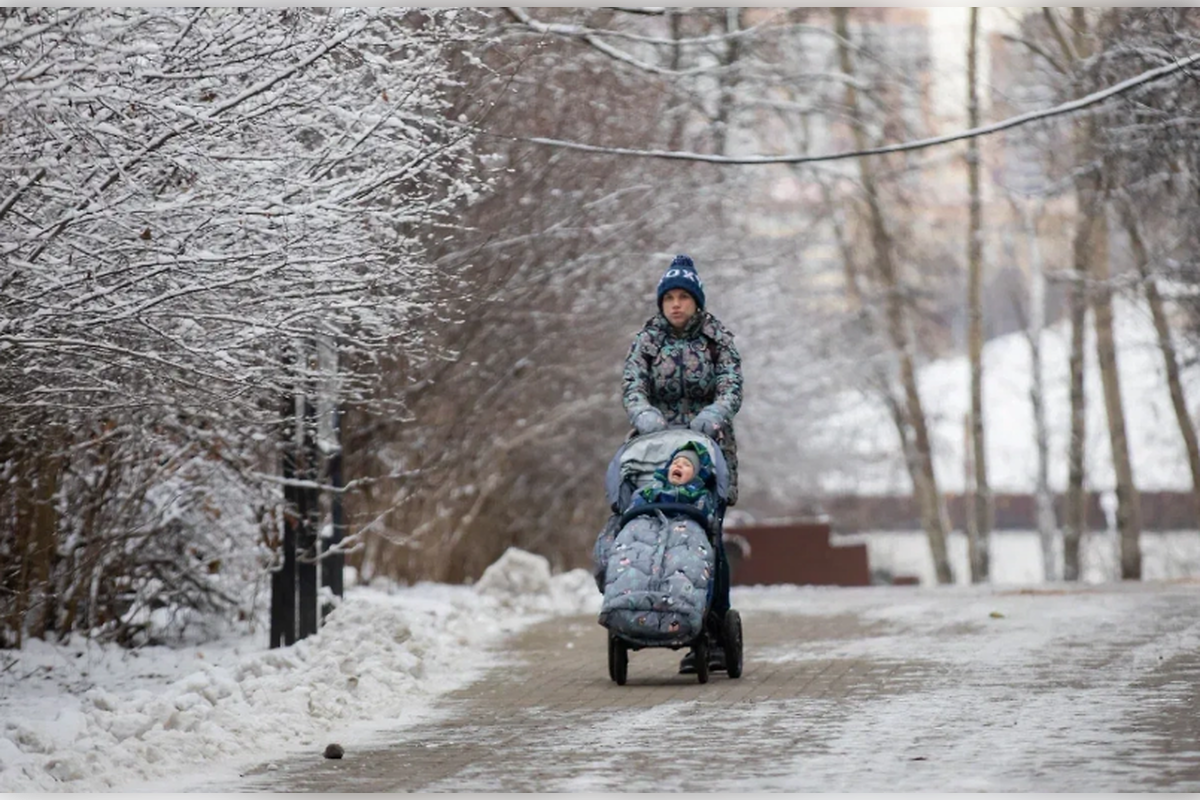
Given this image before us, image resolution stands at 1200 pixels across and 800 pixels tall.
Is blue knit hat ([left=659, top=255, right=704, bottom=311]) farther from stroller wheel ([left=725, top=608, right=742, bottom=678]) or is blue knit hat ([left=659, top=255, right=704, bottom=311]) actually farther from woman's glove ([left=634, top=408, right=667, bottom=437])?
stroller wheel ([left=725, top=608, right=742, bottom=678])

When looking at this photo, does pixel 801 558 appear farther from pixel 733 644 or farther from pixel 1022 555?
pixel 1022 555

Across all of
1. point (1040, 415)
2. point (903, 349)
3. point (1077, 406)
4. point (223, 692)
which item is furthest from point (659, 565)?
point (1040, 415)

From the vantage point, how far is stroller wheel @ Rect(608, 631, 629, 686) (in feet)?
35.2

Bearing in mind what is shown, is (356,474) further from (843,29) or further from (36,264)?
(843,29)

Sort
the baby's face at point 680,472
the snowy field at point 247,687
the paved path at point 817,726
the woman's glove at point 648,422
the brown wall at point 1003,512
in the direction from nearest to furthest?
the paved path at point 817,726, the snowy field at point 247,687, the baby's face at point 680,472, the woman's glove at point 648,422, the brown wall at point 1003,512

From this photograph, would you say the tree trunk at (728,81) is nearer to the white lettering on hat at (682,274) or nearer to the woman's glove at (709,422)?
the white lettering on hat at (682,274)

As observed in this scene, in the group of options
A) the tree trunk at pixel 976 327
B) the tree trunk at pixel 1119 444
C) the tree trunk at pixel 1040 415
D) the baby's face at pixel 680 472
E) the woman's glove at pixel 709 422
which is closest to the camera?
the baby's face at pixel 680 472

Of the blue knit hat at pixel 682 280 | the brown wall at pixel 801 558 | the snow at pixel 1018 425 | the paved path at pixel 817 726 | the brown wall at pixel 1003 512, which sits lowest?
the paved path at pixel 817 726

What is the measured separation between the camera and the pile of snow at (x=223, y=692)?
8289 mm

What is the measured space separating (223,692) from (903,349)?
26851 millimetres

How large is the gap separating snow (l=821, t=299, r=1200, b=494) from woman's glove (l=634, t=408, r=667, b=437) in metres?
23.5

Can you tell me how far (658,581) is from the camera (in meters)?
10.3

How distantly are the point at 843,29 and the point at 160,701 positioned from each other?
25.8 meters

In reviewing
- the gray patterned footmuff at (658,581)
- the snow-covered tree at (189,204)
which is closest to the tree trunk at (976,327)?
the snow-covered tree at (189,204)
